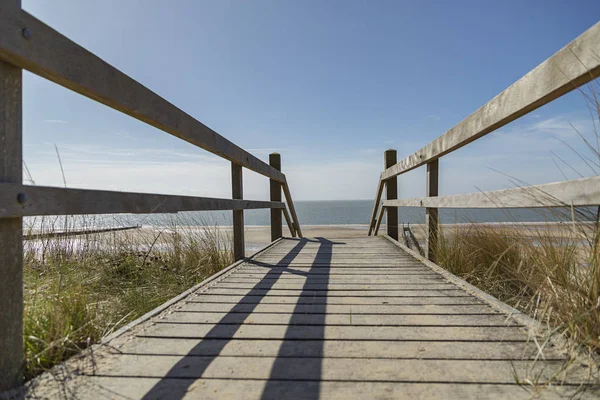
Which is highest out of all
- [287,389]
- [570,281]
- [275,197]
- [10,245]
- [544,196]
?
[275,197]

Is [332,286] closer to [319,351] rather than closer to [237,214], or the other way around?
[319,351]

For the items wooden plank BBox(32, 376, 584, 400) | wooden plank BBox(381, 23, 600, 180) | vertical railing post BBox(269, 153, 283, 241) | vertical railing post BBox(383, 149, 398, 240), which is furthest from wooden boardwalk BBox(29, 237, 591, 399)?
vertical railing post BBox(269, 153, 283, 241)

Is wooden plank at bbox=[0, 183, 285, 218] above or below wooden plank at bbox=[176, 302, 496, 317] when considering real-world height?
above

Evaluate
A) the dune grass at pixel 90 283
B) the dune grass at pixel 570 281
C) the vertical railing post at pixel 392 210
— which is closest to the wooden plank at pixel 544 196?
the dune grass at pixel 570 281

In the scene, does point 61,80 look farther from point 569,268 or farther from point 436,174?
point 436,174

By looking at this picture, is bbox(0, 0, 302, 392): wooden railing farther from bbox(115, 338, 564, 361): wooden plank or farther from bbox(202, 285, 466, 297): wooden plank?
bbox(202, 285, 466, 297): wooden plank

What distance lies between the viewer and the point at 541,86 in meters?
1.38

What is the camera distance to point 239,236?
330cm

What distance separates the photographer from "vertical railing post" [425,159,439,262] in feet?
10.1

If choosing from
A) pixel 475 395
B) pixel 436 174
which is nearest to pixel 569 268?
pixel 475 395

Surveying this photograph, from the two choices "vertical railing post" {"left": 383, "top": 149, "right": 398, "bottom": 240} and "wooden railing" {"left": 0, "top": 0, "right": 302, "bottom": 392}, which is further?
"vertical railing post" {"left": 383, "top": 149, "right": 398, "bottom": 240}

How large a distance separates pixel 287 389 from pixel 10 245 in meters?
0.93

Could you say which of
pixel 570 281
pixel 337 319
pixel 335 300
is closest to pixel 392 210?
pixel 335 300

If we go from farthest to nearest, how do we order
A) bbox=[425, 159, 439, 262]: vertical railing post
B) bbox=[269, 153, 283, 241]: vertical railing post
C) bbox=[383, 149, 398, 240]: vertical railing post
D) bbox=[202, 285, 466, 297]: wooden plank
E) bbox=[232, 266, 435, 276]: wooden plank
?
bbox=[269, 153, 283, 241]: vertical railing post → bbox=[383, 149, 398, 240]: vertical railing post → bbox=[425, 159, 439, 262]: vertical railing post → bbox=[232, 266, 435, 276]: wooden plank → bbox=[202, 285, 466, 297]: wooden plank
